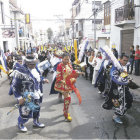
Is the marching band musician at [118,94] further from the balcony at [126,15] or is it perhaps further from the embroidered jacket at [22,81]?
the balcony at [126,15]

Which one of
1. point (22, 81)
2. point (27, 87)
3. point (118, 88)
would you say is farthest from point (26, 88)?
point (118, 88)

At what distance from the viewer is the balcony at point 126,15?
1382 cm

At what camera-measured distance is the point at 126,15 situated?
1432cm

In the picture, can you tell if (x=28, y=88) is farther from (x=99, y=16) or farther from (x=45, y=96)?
(x=99, y=16)

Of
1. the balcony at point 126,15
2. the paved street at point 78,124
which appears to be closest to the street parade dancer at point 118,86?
the paved street at point 78,124

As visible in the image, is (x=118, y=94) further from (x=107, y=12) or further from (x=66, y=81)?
(x=107, y=12)

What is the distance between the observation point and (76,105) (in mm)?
5684

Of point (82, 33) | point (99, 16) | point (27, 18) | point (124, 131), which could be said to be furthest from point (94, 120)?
point (82, 33)

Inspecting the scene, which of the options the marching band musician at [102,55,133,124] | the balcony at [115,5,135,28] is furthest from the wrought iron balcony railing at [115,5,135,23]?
the marching band musician at [102,55,133,124]

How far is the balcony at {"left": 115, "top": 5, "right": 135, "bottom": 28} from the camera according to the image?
1382cm

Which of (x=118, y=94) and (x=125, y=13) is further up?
(x=125, y=13)

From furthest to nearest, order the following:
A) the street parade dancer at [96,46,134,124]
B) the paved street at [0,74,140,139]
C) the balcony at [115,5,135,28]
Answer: the balcony at [115,5,135,28] < the street parade dancer at [96,46,134,124] < the paved street at [0,74,140,139]

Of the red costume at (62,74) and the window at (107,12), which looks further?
the window at (107,12)

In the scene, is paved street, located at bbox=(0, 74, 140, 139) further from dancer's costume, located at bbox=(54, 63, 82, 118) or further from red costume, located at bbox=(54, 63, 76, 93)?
red costume, located at bbox=(54, 63, 76, 93)
